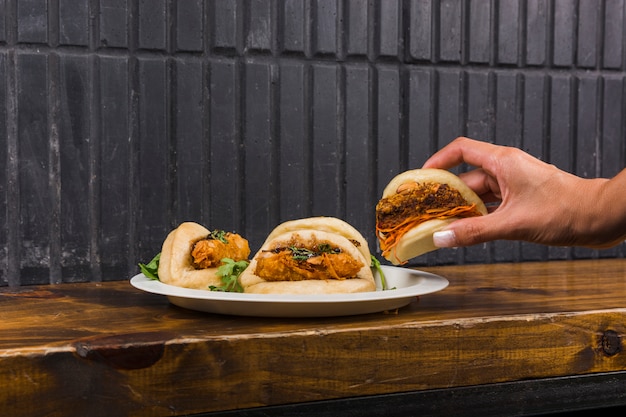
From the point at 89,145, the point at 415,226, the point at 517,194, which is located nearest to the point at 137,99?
the point at 89,145

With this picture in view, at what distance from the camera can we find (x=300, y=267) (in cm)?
117

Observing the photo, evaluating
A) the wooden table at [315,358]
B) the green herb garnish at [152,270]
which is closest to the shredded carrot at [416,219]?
the wooden table at [315,358]

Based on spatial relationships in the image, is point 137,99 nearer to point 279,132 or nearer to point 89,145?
point 89,145

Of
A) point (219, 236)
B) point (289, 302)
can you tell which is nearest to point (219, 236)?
point (219, 236)

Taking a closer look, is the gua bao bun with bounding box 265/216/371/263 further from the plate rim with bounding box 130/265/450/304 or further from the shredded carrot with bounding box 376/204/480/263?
the plate rim with bounding box 130/265/450/304

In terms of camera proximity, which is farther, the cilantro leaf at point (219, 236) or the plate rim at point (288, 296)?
the cilantro leaf at point (219, 236)

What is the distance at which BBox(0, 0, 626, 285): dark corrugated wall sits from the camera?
1.58 m

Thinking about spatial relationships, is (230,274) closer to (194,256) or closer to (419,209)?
(194,256)

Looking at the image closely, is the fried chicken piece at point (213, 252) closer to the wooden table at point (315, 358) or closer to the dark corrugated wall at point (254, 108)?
the wooden table at point (315, 358)

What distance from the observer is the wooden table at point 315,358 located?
932mm

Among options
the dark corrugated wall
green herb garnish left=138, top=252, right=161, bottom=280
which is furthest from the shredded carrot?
the dark corrugated wall

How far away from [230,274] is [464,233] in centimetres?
38

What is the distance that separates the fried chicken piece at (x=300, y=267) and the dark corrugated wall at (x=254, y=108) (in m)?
0.54

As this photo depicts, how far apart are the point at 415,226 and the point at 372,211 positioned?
1.99 ft
